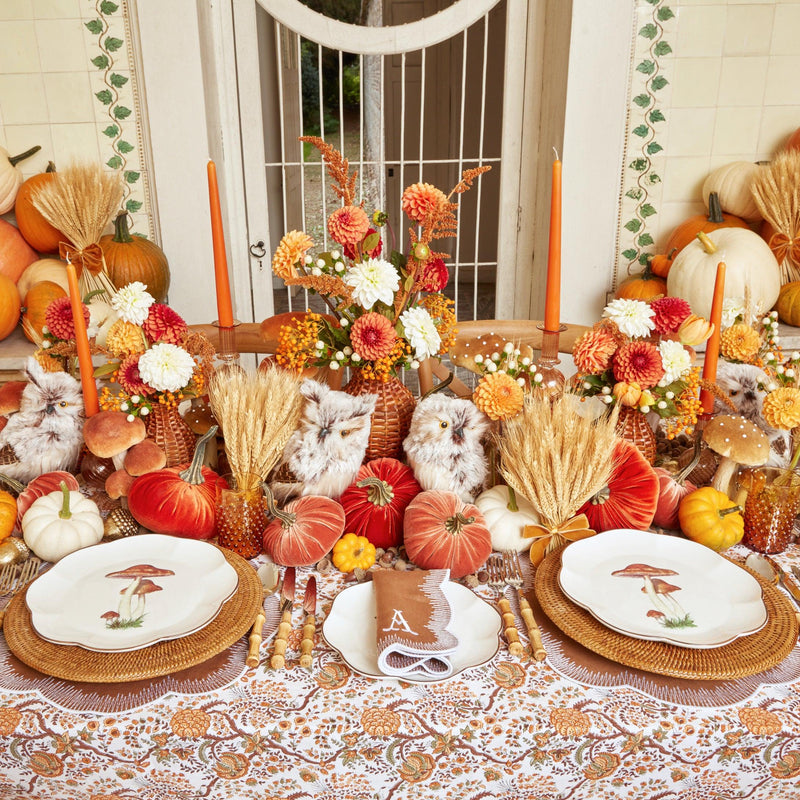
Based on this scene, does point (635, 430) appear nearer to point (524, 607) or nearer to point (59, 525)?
point (524, 607)

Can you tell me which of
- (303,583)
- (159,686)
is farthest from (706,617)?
(159,686)

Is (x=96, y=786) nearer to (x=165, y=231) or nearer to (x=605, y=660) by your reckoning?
(x=605, y=660)

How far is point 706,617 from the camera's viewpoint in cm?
82

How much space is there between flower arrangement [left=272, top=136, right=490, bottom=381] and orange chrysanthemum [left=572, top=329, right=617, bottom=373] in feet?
0.65

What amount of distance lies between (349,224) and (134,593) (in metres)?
0.54

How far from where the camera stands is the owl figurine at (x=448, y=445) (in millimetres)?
973

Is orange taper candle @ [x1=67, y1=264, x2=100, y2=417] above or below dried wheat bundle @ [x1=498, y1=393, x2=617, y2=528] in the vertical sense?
above

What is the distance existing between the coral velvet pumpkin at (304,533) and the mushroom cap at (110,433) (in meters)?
Answer: 0.22

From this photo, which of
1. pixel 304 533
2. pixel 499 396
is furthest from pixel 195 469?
pixel 499 396

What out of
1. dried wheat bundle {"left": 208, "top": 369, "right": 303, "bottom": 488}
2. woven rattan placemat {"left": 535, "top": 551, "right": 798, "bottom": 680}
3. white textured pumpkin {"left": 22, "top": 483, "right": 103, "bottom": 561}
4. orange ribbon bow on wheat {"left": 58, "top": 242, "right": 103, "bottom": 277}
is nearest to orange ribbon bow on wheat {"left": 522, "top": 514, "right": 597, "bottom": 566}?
woven rattan placemat {"left": 535, "top": 551, "right": 798, "bottom": 680}

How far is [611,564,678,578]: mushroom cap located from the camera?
2.93 ft

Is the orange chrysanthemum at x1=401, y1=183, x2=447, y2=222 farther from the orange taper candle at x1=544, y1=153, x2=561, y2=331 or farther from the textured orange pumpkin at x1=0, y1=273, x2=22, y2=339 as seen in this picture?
the textured orange pumpkin at x1=0, y1=273, x2=22, y2=339

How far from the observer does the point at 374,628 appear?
0.83 metres

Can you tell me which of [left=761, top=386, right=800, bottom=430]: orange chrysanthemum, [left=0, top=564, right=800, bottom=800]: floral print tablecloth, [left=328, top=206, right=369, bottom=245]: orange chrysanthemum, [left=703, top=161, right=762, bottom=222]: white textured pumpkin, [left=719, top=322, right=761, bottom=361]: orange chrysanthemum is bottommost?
[left=0, top=564, right=800, bottom=800]: floral print tablecloth
